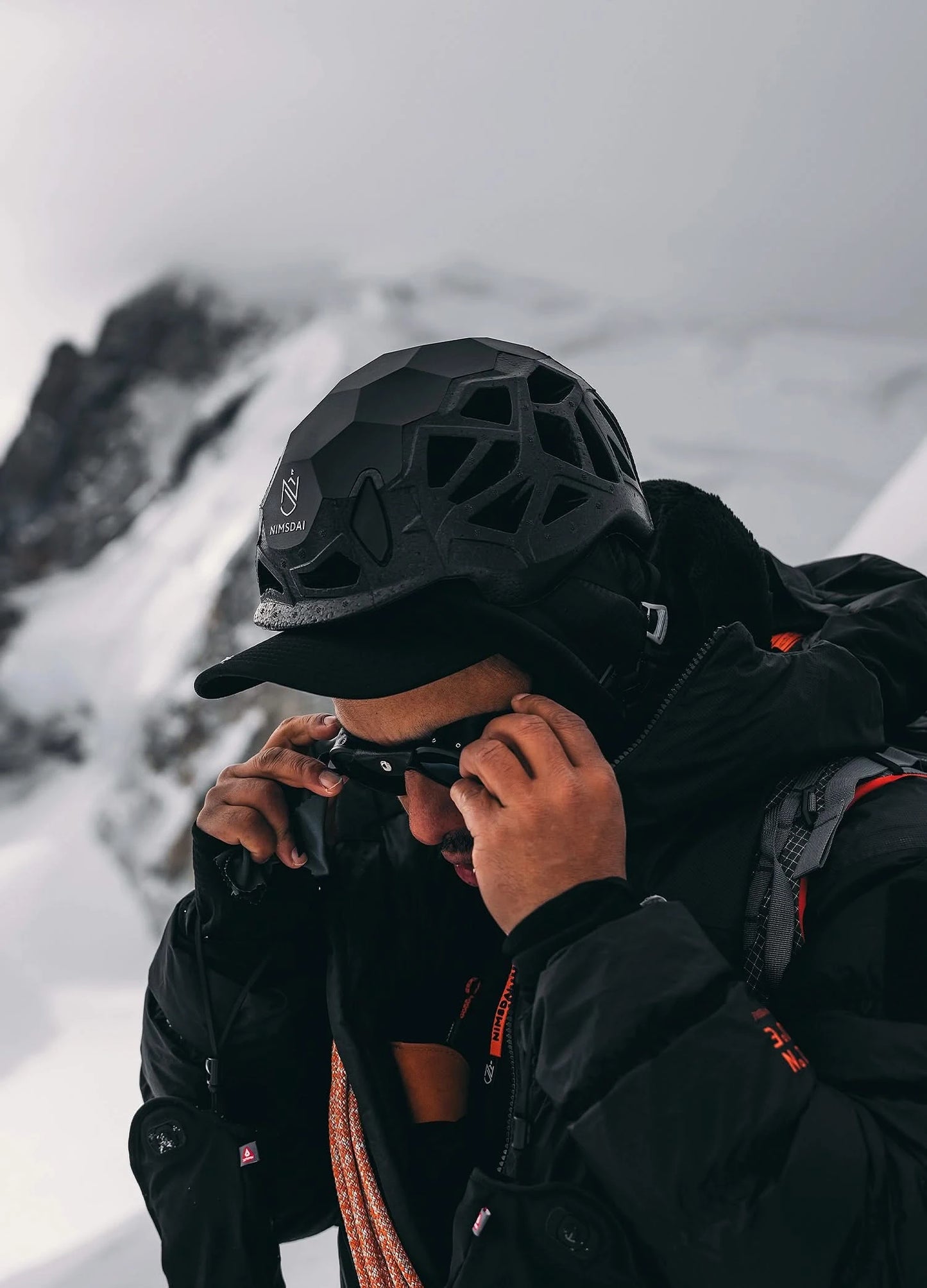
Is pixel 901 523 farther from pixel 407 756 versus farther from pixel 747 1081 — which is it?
pixel 747 1081

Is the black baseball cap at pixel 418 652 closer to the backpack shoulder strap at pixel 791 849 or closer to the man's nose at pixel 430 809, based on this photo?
the man's nose at pixel 430 809

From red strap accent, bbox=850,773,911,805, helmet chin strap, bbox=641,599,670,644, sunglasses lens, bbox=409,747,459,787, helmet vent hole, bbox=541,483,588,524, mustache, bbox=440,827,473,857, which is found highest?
helmet vent hole, bbox=541,483,588,524

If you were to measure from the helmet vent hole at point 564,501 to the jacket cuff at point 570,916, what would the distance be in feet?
1.70

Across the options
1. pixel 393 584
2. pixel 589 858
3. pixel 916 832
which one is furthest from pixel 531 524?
pixel 916 832

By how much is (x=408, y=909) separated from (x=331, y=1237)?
197cm

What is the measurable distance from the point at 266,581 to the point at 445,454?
1.10 ft

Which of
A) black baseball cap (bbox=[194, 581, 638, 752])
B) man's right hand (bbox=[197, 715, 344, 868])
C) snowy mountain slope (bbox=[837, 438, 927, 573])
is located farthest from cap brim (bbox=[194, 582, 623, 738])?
snowy mountain slope (bbox=[837, 438, 927, 573])

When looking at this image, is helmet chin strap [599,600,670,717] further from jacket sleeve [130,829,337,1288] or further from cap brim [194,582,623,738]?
jacket sleeve [130,829,337,1288]

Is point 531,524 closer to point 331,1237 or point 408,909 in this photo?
point 408,909

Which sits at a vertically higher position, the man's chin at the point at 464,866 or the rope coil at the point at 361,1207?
the man's chin at the point at 464,866

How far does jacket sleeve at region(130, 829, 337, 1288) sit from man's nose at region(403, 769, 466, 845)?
45 cm

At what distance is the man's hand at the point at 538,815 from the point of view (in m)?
1.19

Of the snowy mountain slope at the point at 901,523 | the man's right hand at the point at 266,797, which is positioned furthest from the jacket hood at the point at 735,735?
the snowy mountain slope at the point at 901,523

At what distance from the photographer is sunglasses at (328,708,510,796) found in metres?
1.37
